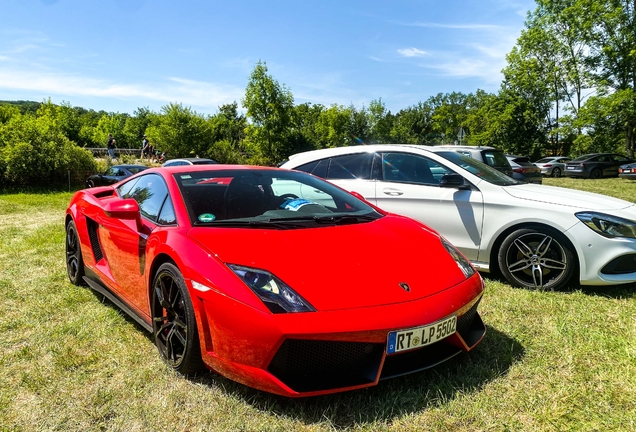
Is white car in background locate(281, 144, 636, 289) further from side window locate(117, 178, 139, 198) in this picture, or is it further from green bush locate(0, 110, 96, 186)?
green bush locate(0, 110, 96, 186)

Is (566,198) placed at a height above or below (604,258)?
above

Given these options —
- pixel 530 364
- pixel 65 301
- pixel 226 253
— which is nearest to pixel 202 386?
pixel 226 253

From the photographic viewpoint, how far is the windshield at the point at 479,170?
438 centimetres

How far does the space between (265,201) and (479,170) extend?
2.66m

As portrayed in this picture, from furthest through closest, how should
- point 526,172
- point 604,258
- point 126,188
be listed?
1. point 526,172
2. point 126,188
3. point 604,258

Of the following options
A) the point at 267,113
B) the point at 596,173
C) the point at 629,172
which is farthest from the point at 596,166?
the point at 267,113

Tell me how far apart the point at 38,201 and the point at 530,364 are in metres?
14.1

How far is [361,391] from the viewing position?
2.13 metres

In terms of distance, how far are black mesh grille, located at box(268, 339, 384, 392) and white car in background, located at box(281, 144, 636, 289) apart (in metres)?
0.90

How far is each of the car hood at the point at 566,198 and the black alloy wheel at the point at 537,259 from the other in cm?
30

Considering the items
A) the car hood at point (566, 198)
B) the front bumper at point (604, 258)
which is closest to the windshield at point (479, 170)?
the car hood at point (566, 198)

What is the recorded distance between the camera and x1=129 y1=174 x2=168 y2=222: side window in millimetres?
2857

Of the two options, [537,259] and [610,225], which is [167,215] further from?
[610,225]

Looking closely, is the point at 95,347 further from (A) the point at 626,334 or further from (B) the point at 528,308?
(A) the point at 626,334
